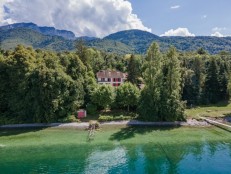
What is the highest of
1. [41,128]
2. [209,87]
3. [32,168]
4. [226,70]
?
[226,70]

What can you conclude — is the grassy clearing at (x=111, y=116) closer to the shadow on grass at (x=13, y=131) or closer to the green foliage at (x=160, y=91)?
the green foliage at (x=160, y=91)

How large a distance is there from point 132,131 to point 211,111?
86.7 feet

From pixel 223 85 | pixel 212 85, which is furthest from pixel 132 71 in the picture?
pixel 223 85

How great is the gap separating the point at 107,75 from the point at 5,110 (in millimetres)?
39036

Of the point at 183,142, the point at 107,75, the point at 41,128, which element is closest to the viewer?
the point at 183,142

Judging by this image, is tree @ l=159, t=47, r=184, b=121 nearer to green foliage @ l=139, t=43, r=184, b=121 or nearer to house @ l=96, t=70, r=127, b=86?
green foliage @ l=139, t=43, r=184, b=121

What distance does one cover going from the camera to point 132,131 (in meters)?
54.3

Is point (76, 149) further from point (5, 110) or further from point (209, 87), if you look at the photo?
point (209, 87)

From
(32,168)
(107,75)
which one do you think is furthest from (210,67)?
(32,168)

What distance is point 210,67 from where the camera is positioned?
277ft

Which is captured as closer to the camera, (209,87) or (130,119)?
(130,119)

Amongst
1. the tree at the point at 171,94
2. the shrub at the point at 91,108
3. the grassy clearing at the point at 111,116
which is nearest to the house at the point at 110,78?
the grassy clearing at the point at 111,116

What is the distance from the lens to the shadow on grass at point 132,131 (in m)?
50.9

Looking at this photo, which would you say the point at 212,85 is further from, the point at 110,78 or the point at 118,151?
the point at 118,151
